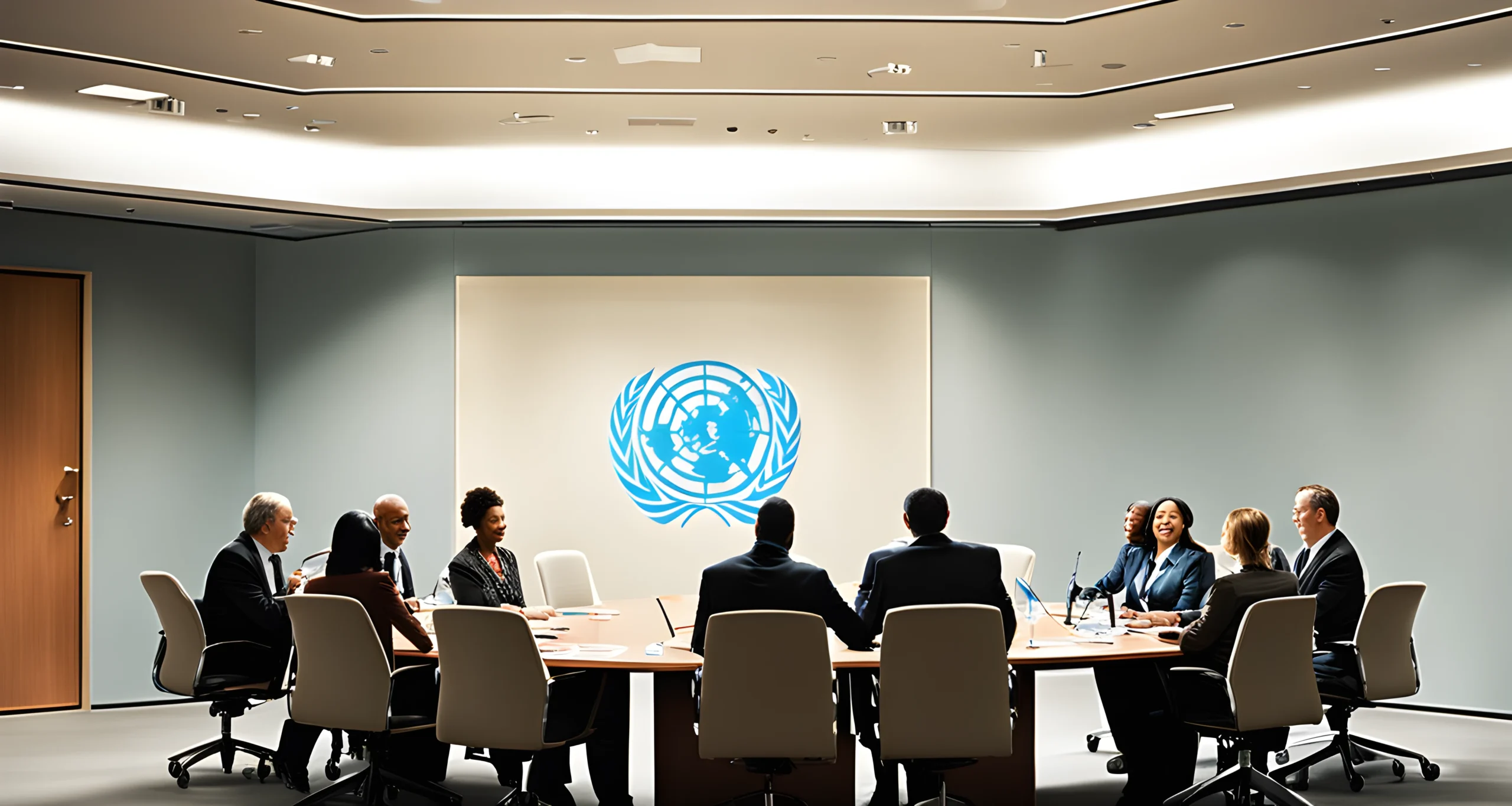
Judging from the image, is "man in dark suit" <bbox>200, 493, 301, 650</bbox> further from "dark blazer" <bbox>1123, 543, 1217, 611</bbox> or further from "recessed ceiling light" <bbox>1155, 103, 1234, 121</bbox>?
"recessed ceiling light" <bbox>1155, 103, 1234, 121</bbox>

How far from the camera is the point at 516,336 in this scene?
9.24 meters

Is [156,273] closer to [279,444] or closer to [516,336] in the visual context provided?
[279,444]

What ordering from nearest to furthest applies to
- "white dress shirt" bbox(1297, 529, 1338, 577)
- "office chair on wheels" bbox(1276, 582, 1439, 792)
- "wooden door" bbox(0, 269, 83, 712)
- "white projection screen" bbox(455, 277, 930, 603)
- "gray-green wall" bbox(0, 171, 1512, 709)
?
"office chair on wheels" bbox(1276, 582, 1439, 792) → "white dress shirt" bbox(1297, 529, 1338, 577) → "wooden door" bbox(0, 269, 83, 712) → "gray-green wall" bbox(0, 171, 1512, 709) → "white projection screen" bbox(455, 277, 930, 603)

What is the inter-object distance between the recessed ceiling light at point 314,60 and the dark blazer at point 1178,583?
473cm

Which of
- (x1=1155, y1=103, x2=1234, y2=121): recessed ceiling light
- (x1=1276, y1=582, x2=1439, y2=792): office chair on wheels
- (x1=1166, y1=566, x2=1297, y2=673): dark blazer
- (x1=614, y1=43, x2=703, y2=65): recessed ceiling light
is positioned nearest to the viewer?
(x1=1166, y1=566, x2=1297, y2=673): dark blazer

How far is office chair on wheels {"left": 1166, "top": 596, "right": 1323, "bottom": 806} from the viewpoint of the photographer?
504 cm

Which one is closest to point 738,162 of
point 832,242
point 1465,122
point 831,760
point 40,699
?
point 832,242

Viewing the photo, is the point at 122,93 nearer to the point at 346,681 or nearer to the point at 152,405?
the point at 152,405

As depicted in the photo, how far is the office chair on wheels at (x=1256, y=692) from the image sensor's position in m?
5.04

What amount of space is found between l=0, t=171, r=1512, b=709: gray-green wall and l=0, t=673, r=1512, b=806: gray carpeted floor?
77 centimetres

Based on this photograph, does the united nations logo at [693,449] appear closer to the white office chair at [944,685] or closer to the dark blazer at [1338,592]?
the dark blazer at [1338,592]

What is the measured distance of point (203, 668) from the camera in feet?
20.1

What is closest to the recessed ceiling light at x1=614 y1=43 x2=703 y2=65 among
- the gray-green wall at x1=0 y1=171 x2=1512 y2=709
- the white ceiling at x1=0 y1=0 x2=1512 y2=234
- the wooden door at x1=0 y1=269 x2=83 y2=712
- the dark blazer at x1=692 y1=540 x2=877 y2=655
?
the white ceiling at x1=0 y1=0 x2=1512 y2=234

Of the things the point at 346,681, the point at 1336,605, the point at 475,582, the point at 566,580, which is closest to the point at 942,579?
the point at 1336,605
